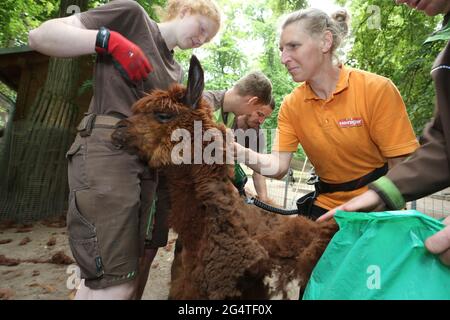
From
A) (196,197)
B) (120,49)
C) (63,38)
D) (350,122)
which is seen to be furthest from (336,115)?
(63,38)

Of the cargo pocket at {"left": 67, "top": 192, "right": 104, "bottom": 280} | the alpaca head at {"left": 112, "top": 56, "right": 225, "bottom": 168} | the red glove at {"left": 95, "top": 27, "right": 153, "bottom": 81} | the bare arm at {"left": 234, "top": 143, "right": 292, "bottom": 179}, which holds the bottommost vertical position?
the cargo pocket at {"left": 67, "top": 192, "right": 104, "bottom": 280}

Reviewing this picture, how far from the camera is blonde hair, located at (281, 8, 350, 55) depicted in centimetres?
247

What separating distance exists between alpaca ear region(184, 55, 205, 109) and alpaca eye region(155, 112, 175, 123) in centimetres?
15

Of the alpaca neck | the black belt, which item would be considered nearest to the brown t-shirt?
the alpaca neck

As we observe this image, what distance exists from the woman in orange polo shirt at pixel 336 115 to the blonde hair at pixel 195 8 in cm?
55

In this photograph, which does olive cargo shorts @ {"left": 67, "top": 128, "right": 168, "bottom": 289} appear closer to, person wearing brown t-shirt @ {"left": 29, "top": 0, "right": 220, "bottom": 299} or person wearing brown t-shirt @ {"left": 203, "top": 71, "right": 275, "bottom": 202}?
person wearing brown t-shirt @ {"left": 29, "top": 0, "right": 220, "bottom": 299}

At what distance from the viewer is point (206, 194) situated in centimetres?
210

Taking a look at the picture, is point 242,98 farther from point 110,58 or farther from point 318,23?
point 110,58

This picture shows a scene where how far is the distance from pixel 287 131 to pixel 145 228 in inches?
54.3

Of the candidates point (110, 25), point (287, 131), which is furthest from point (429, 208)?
point (110, 25)

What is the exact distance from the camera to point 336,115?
2457 millimetres

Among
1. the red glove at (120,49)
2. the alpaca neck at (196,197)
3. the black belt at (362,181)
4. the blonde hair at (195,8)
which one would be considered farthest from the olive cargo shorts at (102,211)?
the black belt at (362,181)

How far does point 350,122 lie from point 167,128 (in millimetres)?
1312
